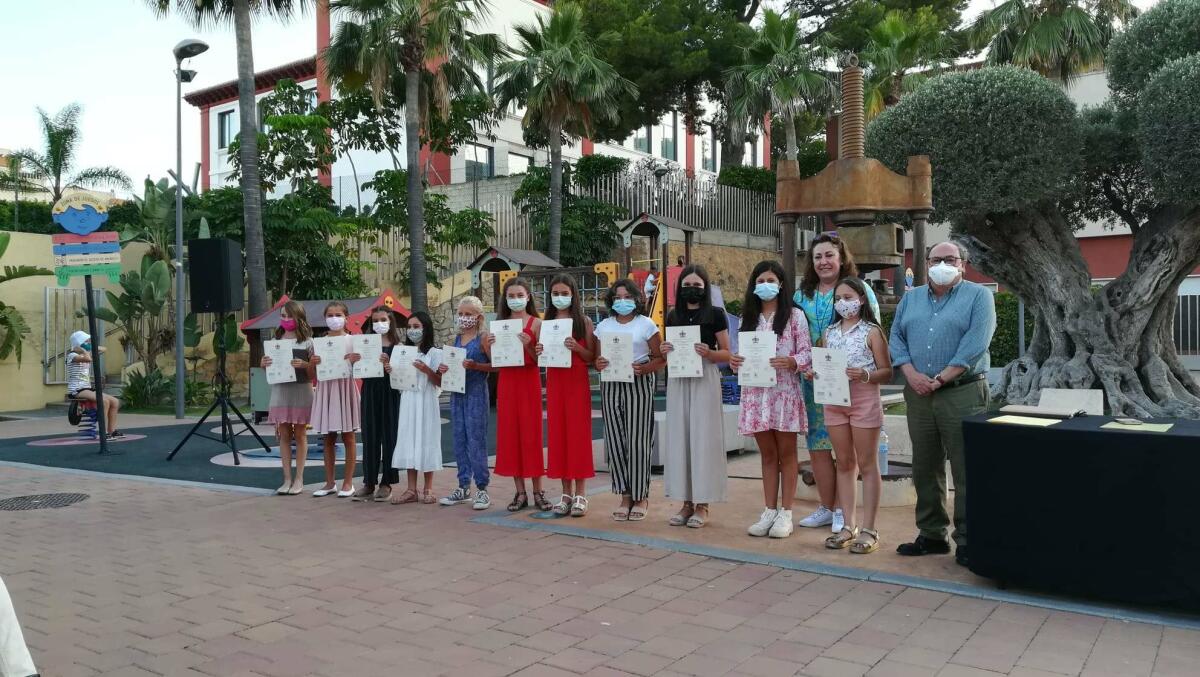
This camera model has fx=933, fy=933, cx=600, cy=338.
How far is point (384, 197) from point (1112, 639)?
74.8 feet

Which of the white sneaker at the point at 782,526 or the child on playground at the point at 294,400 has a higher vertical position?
the child on playground at the point at 294,400

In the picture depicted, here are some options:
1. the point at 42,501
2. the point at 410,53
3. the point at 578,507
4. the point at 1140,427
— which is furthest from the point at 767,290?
the point at 410,53

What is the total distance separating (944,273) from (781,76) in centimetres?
2155

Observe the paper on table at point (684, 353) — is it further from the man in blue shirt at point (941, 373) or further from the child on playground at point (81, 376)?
the child on playground at point (81, 376)

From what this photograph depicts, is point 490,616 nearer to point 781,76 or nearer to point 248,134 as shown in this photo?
point 248,134

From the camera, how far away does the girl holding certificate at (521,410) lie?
7.47m

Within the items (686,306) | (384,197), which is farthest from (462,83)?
(686,306)

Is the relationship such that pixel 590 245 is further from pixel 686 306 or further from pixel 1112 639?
pixel 1112 639

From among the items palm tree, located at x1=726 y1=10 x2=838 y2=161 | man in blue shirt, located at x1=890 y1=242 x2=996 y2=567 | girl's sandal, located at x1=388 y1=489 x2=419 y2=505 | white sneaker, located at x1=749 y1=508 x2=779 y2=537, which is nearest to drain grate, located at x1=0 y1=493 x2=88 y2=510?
girl's sandal, located at x1=388 y1=489 x2=419 y2=505

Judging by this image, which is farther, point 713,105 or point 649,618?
point 713,105

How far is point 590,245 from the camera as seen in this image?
85.5ft

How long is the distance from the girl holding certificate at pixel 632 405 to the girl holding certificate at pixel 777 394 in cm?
81

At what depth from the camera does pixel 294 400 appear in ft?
28.5

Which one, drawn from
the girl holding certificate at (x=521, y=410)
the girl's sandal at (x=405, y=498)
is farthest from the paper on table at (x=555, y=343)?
the girl's sandal at (x=405, y=498)
